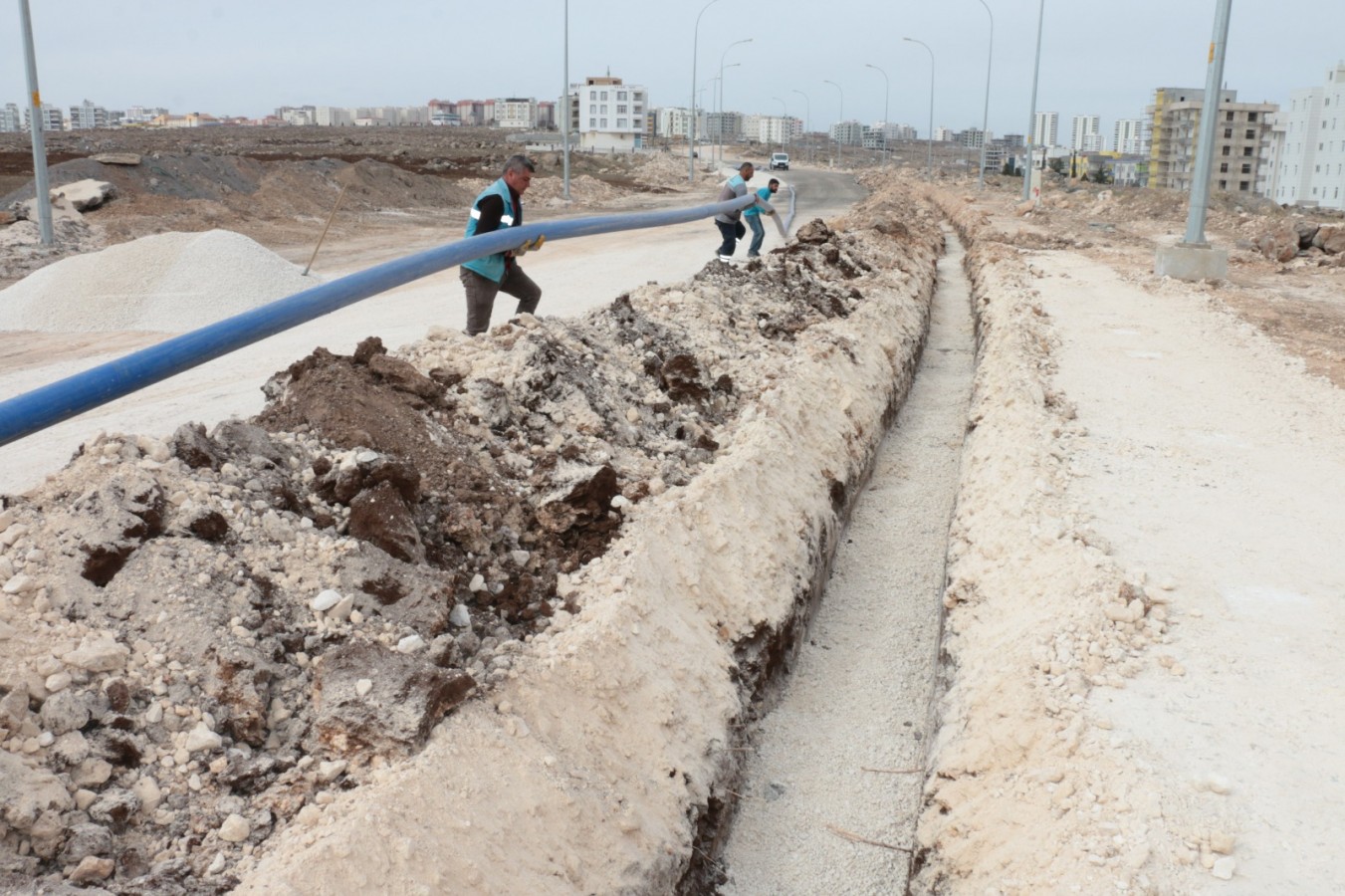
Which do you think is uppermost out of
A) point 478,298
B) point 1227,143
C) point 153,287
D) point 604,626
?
point 1227,143

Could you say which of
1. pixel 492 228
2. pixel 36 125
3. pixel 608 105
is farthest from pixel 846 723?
pixel 608 105

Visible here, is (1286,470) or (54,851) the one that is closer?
(54,851)

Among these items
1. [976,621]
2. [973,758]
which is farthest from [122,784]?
[976,621]

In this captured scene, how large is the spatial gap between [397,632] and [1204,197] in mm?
15440

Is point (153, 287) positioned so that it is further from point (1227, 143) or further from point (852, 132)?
point (852, 132)

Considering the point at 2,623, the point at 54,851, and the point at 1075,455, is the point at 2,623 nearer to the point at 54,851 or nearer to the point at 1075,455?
the point at 54,851

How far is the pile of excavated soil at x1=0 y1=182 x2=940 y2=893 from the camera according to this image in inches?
118

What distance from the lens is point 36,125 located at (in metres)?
16.0

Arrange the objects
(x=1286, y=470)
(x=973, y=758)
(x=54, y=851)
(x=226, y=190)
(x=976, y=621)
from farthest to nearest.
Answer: (x=226, y=190), (x=1286, y=470), (x=976, y=621), (x=973, y=758), (x=54, y=851)

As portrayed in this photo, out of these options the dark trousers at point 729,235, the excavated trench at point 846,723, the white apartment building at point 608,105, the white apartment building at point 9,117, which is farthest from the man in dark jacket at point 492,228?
the white apartment building at point 9,117

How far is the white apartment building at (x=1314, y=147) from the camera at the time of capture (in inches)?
2857

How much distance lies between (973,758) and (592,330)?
418 centimetres

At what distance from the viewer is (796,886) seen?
447 cm

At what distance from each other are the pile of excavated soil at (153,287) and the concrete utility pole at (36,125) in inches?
174
